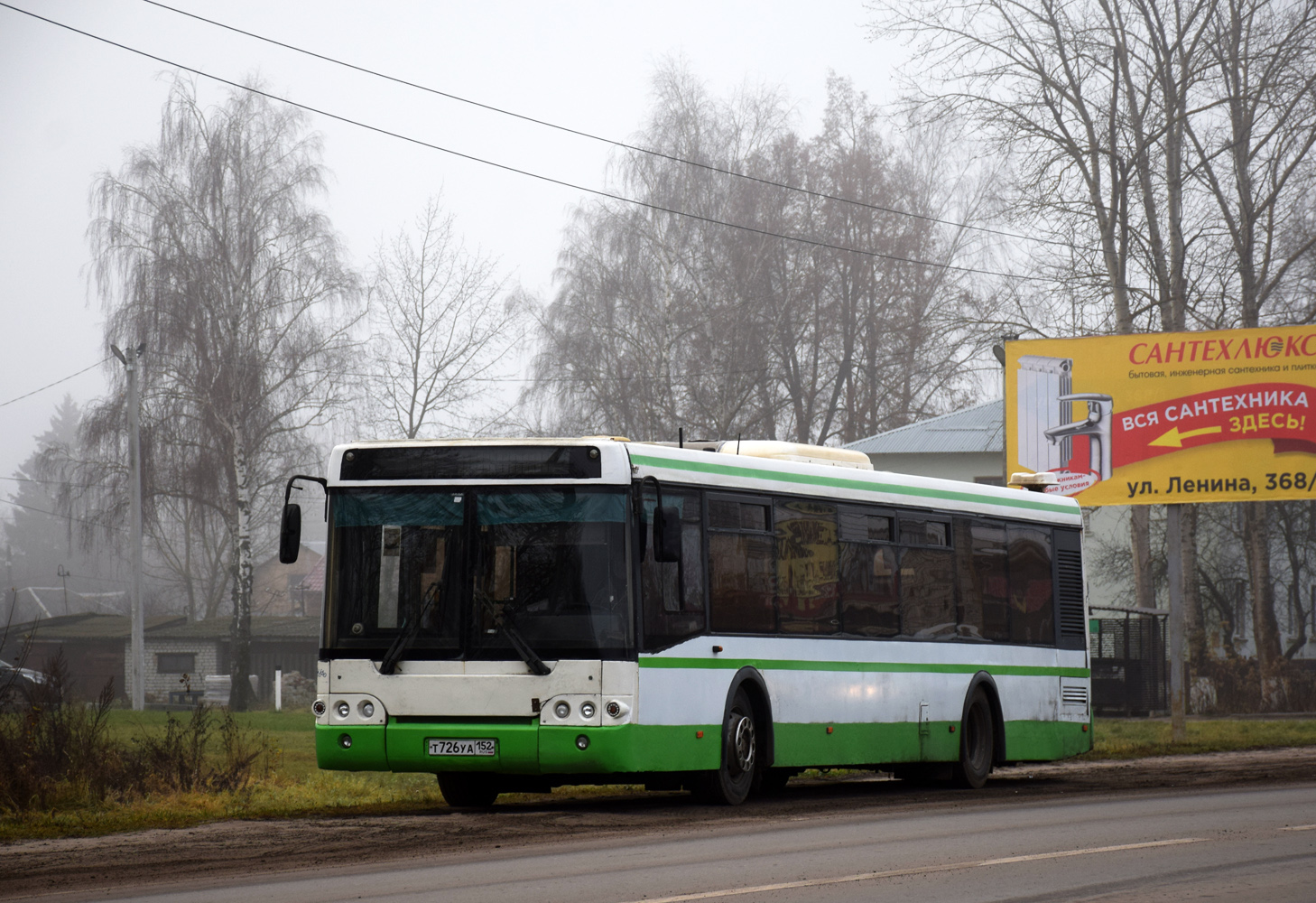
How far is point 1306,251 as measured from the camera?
143ft

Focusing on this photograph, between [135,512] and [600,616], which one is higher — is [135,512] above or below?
above

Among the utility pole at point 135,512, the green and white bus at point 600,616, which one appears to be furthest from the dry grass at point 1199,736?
the utility pole at point 135,512

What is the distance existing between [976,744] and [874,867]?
7717 millimetres

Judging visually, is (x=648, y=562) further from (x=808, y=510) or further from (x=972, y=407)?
(x=972, y=407)

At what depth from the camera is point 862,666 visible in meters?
15.1

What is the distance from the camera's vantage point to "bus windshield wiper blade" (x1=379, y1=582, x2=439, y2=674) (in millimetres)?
12594

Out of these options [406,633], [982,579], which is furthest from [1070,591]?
[406,633]

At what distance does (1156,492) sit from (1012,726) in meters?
9.83

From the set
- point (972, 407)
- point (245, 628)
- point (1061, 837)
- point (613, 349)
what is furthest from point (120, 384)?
→ point (1061, 837)

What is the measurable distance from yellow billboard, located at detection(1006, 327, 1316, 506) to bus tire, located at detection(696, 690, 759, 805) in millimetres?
13773

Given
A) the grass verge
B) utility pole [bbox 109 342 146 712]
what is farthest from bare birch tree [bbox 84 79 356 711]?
the grass verge

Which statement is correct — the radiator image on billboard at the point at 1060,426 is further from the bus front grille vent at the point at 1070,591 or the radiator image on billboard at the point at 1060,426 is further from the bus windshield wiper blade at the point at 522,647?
the bus windshield wiper blade at the point at 522,647

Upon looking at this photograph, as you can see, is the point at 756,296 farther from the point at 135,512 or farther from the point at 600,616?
the point at 600,616

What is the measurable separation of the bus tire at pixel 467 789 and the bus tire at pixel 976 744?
4946 millimetres
